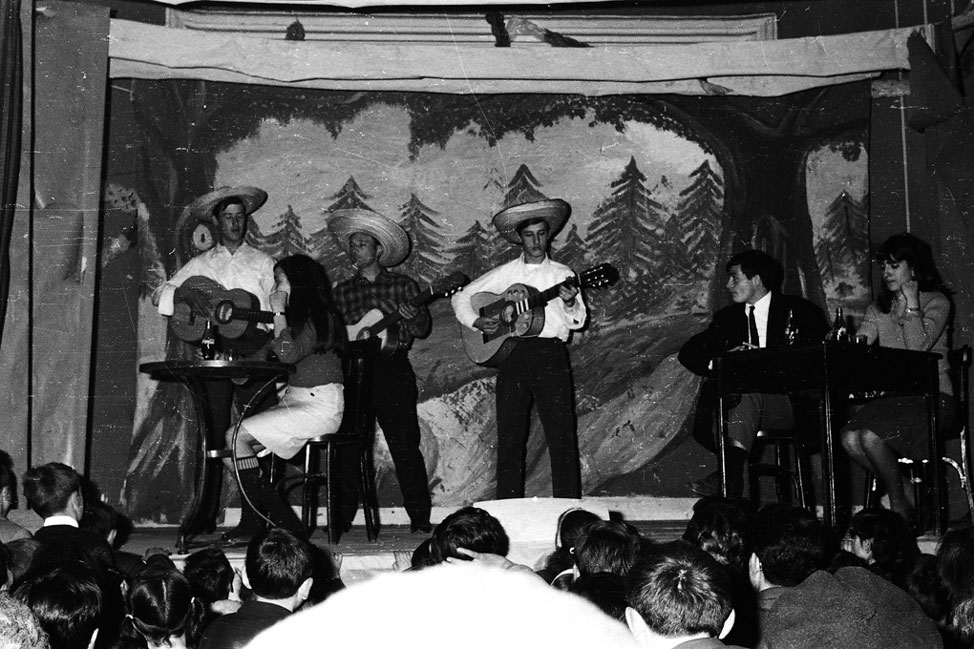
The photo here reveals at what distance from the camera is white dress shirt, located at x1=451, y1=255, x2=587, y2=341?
6.82 m

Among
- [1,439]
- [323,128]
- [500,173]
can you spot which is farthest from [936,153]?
[1,439]

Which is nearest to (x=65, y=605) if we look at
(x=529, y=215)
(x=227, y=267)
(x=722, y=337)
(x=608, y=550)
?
(x=608, y=550)

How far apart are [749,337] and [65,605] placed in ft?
15.7

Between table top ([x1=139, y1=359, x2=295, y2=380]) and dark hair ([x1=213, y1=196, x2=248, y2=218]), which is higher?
dark hair ([x1=213, y1=196, x2=248, y2=218])

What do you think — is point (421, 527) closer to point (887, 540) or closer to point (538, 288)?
point (538, 288)

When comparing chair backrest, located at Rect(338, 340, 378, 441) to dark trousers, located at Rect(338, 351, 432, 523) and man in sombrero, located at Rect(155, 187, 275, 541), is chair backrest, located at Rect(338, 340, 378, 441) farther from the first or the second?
man in sombrero, located at Rect(155, 187, 275, 541)

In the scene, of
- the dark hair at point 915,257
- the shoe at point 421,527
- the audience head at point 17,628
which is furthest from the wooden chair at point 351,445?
the audience head at point 17,628

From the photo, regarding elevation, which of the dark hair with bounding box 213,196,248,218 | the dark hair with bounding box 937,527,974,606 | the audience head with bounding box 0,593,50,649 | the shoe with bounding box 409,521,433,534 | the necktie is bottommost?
the shoe with bounding box 409,521,433,534

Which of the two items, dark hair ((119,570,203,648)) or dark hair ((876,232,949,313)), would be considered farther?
dark hair ((876,232,949,313))

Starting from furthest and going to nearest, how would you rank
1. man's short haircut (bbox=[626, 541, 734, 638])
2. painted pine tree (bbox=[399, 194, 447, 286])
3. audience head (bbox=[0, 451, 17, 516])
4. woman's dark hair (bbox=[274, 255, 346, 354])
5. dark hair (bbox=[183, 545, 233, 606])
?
painted pine tree (bbox=[399, 194, 447, 286])
woman's dark hair (bbox=[274, 255, 346, 354])
audience head (bbox=[0, 451, 17, 516])
dark hair (bbox=[183, 545, 233, 606])
man's short haircut (bbox=[626, 541, 734, 638])

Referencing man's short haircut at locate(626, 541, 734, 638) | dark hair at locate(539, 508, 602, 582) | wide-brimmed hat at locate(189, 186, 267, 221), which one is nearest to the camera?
man's short haircut at locate(626, 541, 734, 638)

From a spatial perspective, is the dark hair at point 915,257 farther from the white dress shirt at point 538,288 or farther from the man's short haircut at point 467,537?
the man's short haircut at point 467,537

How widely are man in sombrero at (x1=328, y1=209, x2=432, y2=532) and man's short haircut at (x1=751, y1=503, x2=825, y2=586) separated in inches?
147

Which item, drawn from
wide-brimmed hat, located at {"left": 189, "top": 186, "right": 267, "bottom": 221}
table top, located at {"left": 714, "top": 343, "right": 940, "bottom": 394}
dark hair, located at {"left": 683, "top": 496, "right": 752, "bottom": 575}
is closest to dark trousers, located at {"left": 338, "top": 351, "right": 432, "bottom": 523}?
wide-brimmed hat, located at {"left": 189, "top": 186, "right": 267, "bottom": 221}
